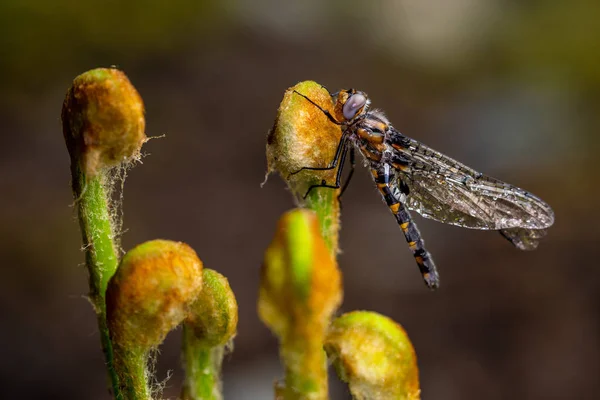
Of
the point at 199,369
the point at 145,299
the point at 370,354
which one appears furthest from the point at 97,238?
the point at 370,354

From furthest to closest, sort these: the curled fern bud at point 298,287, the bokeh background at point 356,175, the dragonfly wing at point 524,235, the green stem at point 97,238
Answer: the bokeh background at point 356,175
the dragonfly wing at point 524,235
the green stem at point 97,238
the curled fern bud at point 298,287

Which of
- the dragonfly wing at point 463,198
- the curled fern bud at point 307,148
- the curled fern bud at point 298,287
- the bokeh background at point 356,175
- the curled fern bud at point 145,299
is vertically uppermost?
the bokeh background at point 356,175

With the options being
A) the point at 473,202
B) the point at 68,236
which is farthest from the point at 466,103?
the point at 473,202

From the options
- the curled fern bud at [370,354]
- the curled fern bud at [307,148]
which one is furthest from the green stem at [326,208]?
the curled fern bud at [370,354]

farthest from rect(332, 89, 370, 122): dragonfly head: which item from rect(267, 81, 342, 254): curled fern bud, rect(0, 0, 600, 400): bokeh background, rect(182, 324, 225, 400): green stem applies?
rect(0, 0, 600, 400): bokeh background

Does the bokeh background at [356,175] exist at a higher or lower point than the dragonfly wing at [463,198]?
higher

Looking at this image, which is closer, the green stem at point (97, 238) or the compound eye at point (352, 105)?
the green stem at point (97, 238)

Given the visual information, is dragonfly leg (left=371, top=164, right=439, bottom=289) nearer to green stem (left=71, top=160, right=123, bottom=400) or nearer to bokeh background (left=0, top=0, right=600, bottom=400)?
green stem (left=71, top=160, right=123, bottom=400)

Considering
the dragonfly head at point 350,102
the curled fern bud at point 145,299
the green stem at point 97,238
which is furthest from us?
the dragonfly head at point 350,102

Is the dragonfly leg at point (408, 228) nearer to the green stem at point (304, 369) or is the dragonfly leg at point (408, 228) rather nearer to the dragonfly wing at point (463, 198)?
the dragonfly wing at point (463, 198)
